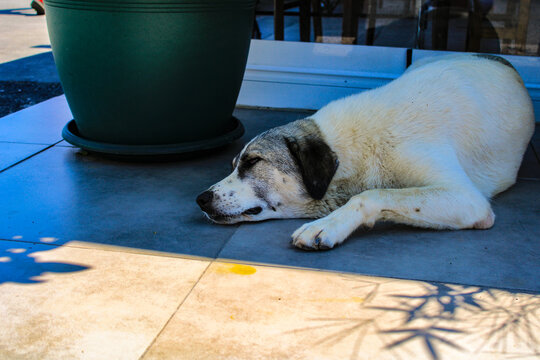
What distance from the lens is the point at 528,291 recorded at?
2574 millimetres

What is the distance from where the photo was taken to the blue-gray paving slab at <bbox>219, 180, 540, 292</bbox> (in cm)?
272

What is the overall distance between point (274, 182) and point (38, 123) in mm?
3055

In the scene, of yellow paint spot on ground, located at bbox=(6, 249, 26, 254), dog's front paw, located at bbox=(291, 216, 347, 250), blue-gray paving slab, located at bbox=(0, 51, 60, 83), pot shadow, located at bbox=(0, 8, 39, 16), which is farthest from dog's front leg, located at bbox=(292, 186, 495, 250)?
pot shadow, located at bbox=(0, 8, 39, 16)

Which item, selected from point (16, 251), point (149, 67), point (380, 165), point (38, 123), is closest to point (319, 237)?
point (380, 165)

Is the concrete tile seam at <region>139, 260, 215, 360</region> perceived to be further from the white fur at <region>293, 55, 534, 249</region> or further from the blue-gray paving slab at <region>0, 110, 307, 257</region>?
the white fur at <region>293, 55, 534, 249</region>

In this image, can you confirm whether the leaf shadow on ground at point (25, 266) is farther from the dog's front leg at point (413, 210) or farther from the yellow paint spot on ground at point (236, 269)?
the dog's front leg at point (413, 210)

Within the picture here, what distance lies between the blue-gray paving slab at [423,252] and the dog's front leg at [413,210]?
3.0 inches

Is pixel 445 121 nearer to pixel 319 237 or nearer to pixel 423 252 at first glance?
pixel 423 252

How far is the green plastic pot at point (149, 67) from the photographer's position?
380 cm

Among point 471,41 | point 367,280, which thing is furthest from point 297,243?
point 471,41

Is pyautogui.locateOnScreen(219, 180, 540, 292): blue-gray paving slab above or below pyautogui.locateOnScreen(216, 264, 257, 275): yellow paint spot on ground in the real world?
below

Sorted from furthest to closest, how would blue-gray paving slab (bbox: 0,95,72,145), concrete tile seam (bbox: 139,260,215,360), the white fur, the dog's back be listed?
blue-gray paving slab (bbox: 0,95,72,145) → the dog's back → the white fur → concrete tile seam (bbox: 139,260,215,360)

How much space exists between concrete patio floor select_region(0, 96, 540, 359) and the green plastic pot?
54cm

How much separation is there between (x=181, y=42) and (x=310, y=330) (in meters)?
2.37
